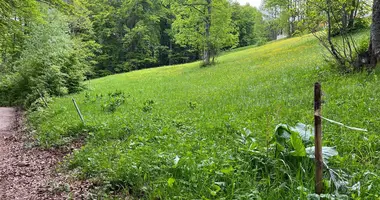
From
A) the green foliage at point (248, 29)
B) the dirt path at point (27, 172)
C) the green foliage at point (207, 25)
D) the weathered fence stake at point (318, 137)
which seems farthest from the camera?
the green foliage at point (248, 29)

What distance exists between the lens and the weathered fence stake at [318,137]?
83.0 inches

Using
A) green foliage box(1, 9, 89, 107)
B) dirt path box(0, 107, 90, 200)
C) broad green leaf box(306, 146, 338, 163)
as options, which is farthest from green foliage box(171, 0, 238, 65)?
broad green leaf box(306, 146, 338, 163)

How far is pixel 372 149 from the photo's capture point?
3273mm

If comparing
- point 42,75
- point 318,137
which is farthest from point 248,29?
point 318,137

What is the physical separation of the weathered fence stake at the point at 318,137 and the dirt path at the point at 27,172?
304cm

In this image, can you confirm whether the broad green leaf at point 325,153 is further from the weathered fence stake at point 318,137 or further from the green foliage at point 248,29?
the green foliage at point 248,29

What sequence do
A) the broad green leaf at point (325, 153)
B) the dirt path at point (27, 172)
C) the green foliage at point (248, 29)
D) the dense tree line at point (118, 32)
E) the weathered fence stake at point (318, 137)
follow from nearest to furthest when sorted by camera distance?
the weathered fence stake at point (318, 137) → the broad green leaf at point (325, 153) → the dirt path at point (27, 172) → the dense tree line at point (118, 32) → the green foliage at point (248, 29)

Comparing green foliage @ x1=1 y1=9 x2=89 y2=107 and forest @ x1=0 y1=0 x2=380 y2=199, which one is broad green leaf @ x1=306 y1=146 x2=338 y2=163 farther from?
green foliage @ x1=1 y1=9 x2=89 y2=107

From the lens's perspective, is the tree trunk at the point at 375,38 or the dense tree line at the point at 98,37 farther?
the dense tree line at the point at 98,37

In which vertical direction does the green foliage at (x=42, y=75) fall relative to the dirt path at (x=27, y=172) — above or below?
above

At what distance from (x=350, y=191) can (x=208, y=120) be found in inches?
134

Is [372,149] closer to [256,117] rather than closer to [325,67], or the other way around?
[256,117]

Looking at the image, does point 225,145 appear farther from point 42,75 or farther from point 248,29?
point 248,29

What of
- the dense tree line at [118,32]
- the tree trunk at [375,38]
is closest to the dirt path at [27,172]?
the dense tree line at [118,32]
